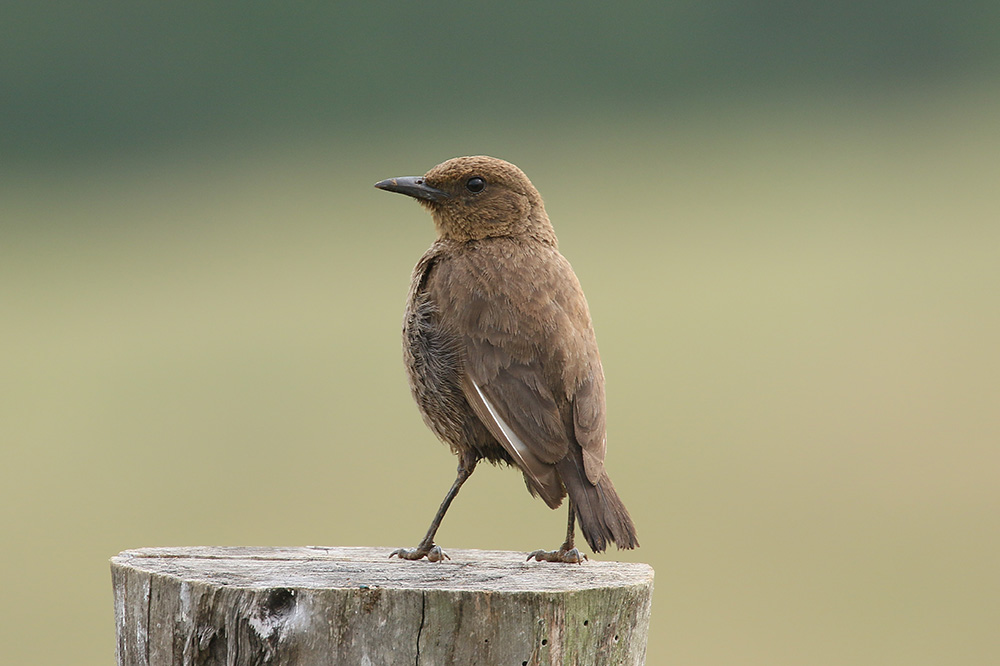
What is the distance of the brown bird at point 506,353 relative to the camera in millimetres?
3781

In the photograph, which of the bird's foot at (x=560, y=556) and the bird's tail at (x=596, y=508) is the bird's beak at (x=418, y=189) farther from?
the bird's foot at (x=560, y=556)

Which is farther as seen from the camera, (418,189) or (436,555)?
(418,189)

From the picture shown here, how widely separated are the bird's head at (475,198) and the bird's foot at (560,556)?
50.9 inches

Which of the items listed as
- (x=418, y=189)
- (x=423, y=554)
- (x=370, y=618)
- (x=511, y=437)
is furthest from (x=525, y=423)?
(x=418, y=189)

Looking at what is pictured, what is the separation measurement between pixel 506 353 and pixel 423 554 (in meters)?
0.77

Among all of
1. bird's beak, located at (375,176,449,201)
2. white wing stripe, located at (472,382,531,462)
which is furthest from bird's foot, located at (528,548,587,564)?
bird's beak, located at (375,176,449,201)

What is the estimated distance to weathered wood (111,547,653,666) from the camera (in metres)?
2.93

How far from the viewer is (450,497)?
428cm

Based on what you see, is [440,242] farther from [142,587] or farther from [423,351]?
[142,587]

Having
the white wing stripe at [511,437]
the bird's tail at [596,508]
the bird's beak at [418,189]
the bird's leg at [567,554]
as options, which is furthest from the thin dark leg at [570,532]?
the bird's beak at [418,189]

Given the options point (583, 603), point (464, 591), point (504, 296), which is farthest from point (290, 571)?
point (504, 296)

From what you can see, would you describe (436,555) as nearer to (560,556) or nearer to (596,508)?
(560,556)

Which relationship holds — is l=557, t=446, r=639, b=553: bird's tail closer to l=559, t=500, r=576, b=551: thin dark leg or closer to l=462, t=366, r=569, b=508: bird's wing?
l=462, t=366, r=569, b=508: bird's wing

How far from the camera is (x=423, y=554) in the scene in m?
3.97
